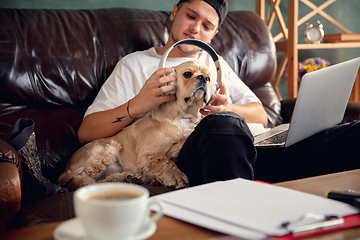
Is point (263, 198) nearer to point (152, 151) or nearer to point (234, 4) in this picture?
point (152, 151)

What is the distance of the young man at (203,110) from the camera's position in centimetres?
96

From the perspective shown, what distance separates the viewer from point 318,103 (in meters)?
1.21

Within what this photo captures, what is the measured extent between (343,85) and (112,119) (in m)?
1.01

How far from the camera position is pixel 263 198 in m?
0.61

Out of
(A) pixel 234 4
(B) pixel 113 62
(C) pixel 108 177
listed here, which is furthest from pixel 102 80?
(A) pixel 234 4

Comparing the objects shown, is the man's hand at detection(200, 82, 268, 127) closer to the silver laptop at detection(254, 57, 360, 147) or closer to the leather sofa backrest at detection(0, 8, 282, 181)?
the silver laptop at detection(254, 57, 360, 147)

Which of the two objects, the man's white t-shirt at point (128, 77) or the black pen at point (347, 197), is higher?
the black pen at point (347, 197)

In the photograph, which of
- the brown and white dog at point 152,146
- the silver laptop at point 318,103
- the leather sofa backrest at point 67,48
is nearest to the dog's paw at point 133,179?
the brown and white dog at point 152,146

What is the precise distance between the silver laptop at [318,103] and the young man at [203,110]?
22 centimetres

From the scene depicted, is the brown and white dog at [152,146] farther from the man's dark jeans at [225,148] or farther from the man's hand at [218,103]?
the man's dark jeans at [225,148]

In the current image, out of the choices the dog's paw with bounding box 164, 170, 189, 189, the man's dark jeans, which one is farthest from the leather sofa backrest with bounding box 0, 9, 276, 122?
the man's dark jeans

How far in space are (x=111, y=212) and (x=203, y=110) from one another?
1062mm

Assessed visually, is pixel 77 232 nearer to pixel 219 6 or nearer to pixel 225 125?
pixel 225 125

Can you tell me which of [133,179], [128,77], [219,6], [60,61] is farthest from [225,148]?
[60,61]
